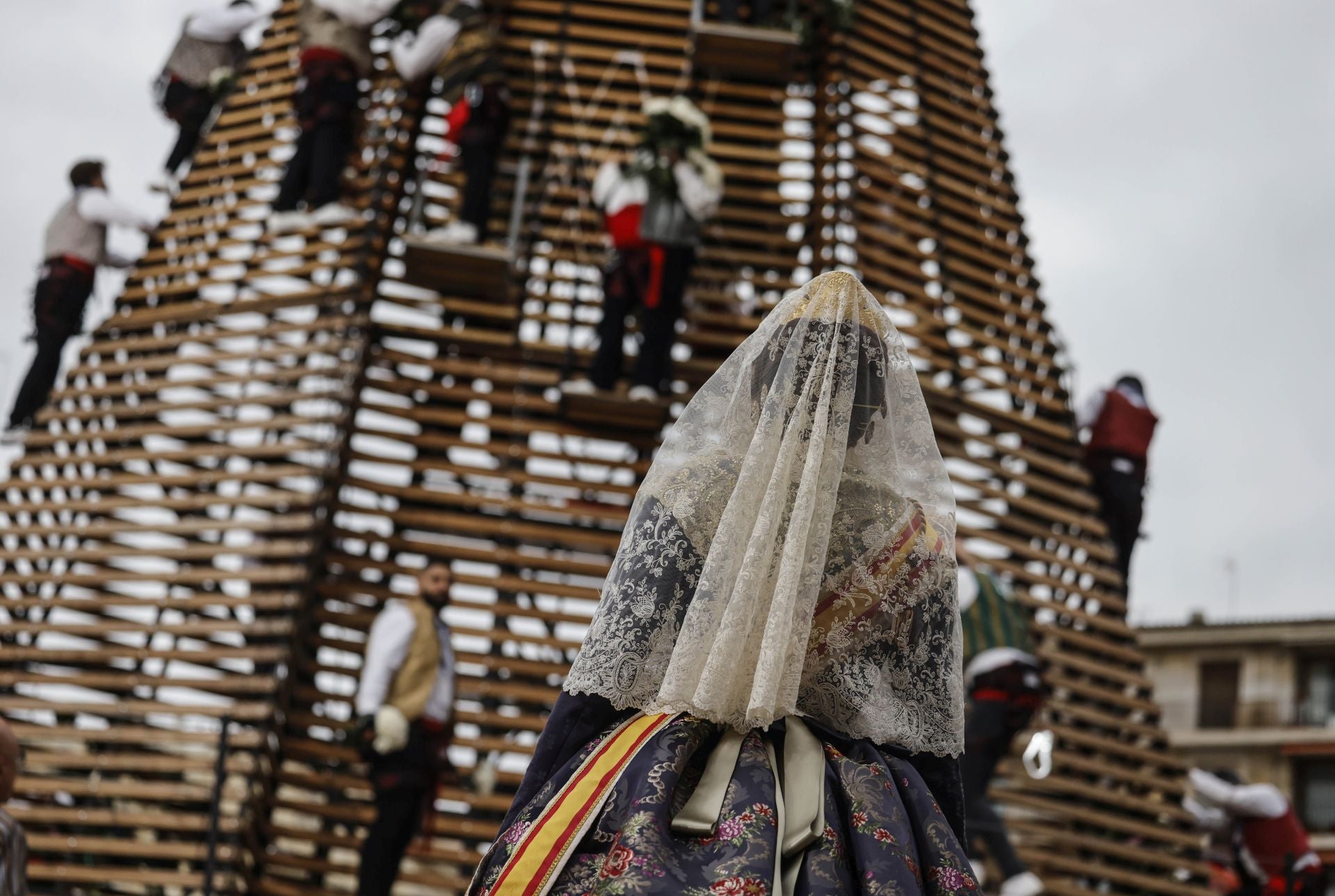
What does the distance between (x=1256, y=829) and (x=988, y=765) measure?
2958mm

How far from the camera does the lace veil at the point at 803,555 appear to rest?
102 inches

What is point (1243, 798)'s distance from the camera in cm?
998

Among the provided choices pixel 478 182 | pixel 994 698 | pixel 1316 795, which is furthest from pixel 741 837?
pixel 1316 795

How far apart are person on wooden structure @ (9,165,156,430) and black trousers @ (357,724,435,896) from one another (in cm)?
474

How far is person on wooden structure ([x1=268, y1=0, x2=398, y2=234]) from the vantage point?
10.0m

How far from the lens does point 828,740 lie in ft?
8.61

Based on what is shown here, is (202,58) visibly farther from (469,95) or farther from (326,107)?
(469,95)

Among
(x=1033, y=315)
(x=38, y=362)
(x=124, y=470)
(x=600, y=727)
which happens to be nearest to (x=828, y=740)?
(x=600, y=727)

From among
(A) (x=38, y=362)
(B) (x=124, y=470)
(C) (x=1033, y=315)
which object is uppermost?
(C) (x=1033, y=315)

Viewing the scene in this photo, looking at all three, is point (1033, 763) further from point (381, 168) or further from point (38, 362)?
point (38, 362)

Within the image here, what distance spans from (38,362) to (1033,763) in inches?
261

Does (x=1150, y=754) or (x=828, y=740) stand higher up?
(x=1150, y=754)

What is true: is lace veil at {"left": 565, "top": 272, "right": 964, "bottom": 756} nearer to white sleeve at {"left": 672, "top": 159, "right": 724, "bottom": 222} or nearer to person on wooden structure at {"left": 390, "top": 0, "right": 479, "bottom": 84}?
white sleeve at {"left": 672, "top": 159, "right": 724, "bottom": 222}

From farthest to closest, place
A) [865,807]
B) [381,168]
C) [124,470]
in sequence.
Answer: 1. [381,168]
2. [124,470]
3. [865,807]
